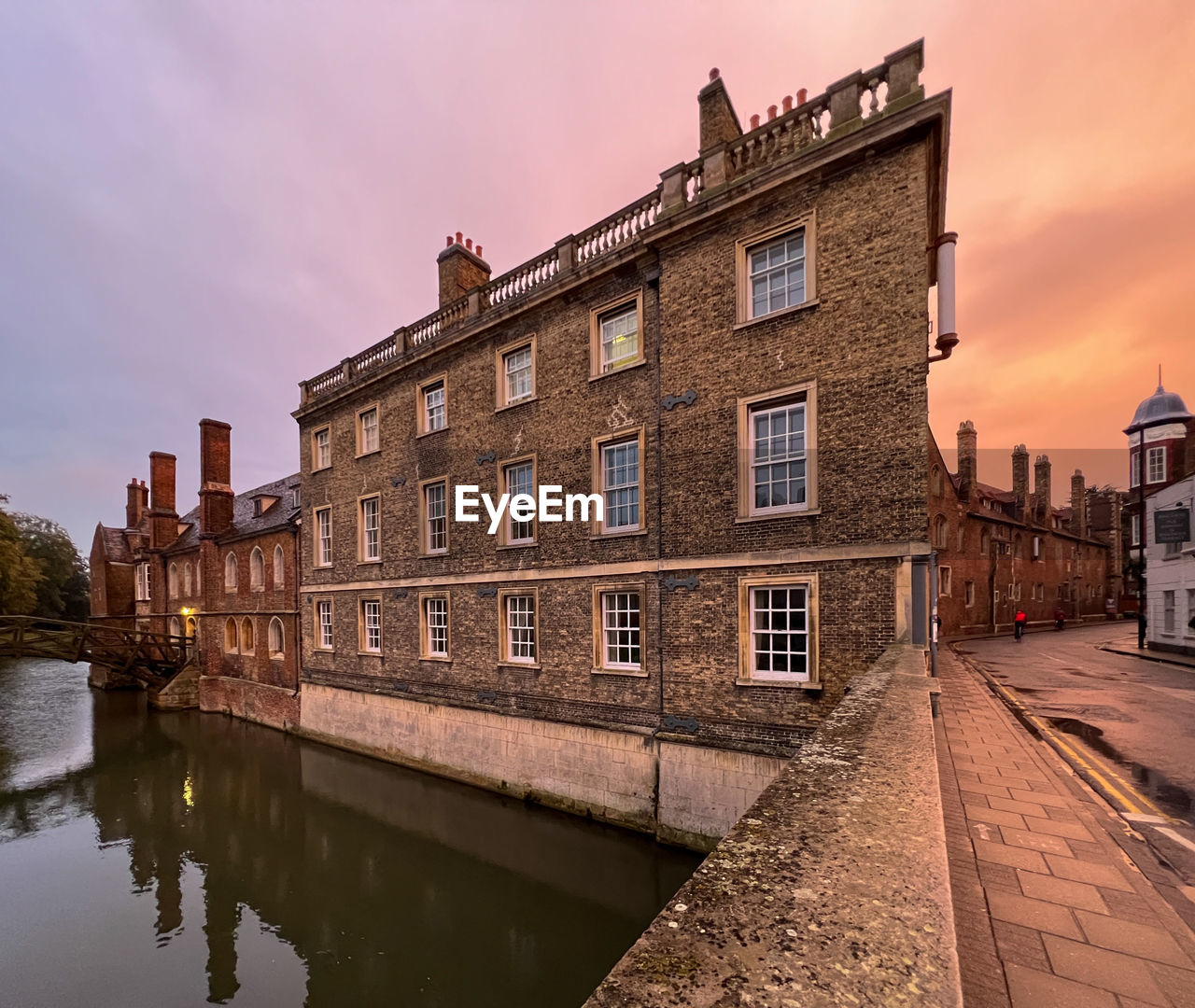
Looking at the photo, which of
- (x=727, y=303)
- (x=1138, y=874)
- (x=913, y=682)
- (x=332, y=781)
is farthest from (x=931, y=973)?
(x=332, y=781)

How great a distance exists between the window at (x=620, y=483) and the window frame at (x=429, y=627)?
606 centimetres

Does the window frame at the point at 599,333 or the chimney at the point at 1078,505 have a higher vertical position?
the window frame at the point at 599,333

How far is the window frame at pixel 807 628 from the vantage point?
904 cm

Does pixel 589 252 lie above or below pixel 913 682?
above

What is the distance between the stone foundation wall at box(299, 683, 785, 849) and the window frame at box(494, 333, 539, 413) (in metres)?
8.06

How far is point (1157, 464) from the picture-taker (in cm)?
3541

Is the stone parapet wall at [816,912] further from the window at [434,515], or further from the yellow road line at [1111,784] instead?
the window at [434,515]

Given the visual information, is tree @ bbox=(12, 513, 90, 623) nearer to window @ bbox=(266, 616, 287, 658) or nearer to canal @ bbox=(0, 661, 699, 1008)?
window @ bbox=(266, 616, 287, 658)

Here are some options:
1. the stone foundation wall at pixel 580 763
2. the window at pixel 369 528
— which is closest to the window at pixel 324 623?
the window at pixel 369 528

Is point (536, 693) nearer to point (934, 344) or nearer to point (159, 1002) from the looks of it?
point (159, 1002)

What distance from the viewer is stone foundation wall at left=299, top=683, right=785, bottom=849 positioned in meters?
9.77

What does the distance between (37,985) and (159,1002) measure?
2032 millimetres

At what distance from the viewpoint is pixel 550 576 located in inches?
501

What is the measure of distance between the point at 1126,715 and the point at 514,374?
14.7 meters
